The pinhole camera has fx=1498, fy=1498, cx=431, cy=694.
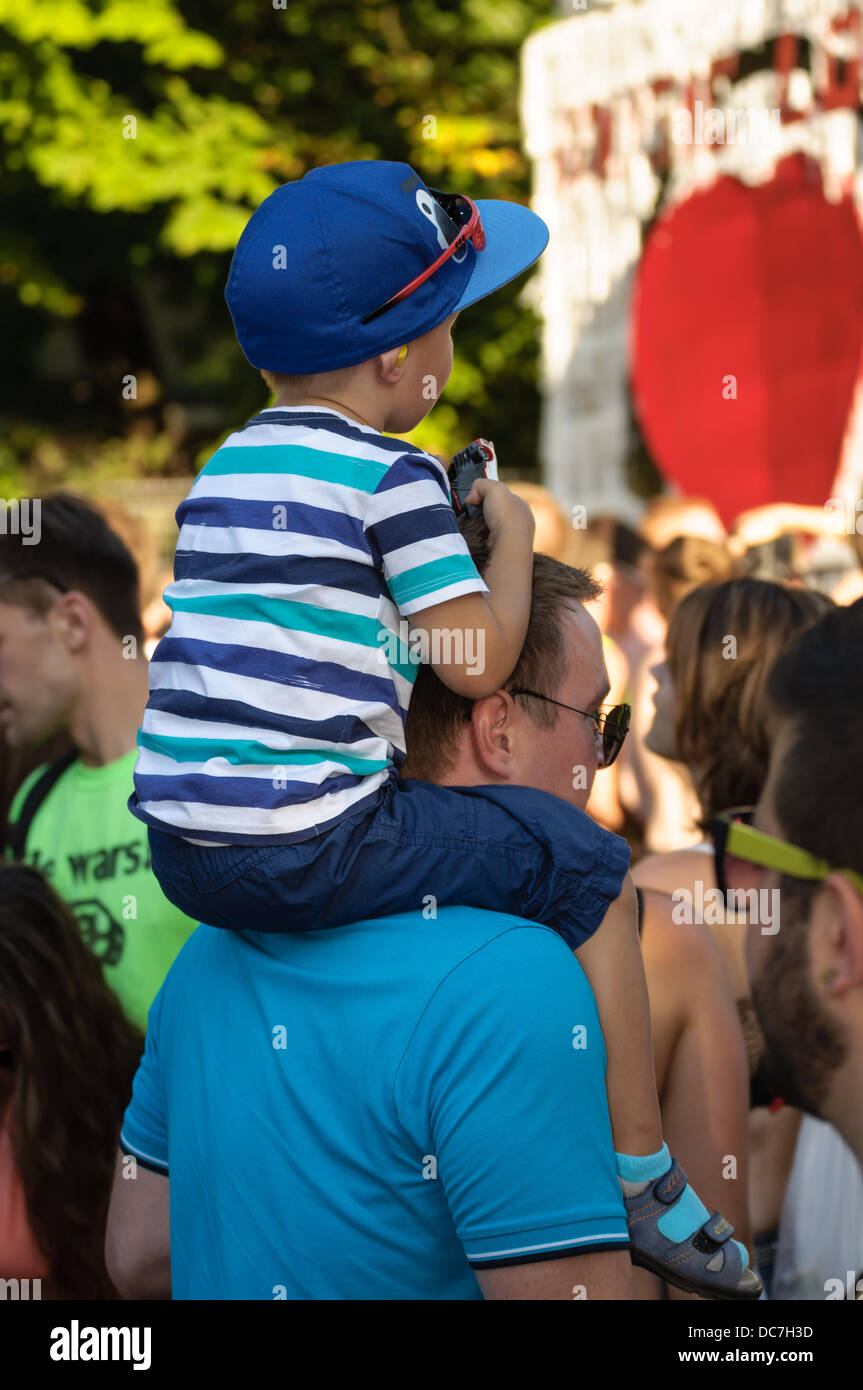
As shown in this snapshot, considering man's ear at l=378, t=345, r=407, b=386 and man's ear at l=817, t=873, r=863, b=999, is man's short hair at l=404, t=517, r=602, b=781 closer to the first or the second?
man's ear at l=378, t=345, r=407, b=386

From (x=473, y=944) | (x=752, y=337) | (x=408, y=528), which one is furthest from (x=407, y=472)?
(x=752, y=337)

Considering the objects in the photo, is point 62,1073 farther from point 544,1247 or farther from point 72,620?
point 544,1247

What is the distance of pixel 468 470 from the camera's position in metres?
1.99

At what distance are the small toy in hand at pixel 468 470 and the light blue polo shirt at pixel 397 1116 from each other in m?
0.55

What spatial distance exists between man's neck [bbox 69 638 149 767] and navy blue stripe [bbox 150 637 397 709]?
1.44m

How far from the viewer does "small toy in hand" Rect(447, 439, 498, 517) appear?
1940 millimetres

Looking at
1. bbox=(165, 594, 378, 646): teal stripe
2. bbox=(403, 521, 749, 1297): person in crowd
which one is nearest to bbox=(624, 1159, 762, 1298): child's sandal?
bbox=(403, 521, 749, 1297): person in crowd

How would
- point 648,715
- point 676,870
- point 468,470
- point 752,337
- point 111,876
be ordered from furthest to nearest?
point 752,337 → point 648,715 → point 111,876 → point 676,870 → point 468,470

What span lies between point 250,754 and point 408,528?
1.05 feet

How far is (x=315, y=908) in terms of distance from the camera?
1.68 m

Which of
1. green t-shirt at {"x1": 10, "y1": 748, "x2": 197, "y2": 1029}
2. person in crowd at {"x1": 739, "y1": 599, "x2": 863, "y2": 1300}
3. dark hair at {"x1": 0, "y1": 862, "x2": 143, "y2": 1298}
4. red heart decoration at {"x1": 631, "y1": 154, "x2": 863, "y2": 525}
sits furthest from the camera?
red heart decoration at {"x1": 631, "y1": 154, "x2": 863, "y2": 525}

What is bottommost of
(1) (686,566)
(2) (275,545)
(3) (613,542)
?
(2) (275,545)
